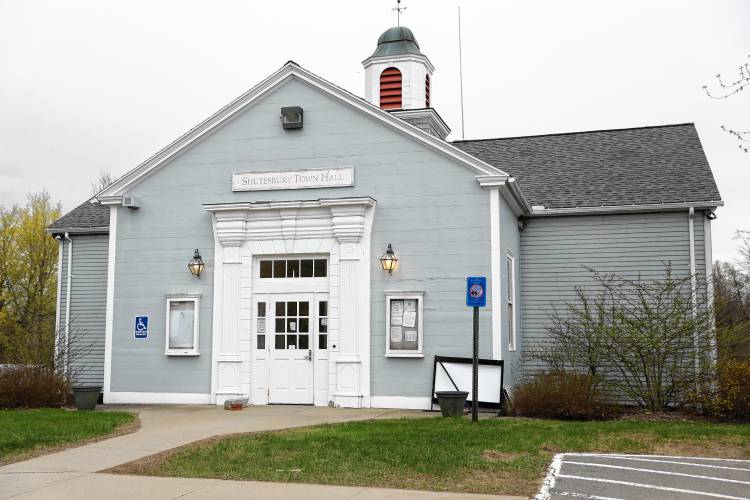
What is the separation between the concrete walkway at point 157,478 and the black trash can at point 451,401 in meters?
0.69

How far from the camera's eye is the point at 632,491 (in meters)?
7.87

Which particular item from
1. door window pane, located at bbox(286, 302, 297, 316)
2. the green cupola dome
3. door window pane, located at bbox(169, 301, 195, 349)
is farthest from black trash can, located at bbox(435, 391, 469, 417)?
the green cupola dome

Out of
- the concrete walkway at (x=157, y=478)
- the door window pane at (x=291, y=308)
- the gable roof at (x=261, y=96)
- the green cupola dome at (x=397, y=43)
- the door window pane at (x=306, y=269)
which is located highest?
the green cupola dome at (x=397, y=43)

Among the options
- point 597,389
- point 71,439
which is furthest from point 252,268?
point 597,389

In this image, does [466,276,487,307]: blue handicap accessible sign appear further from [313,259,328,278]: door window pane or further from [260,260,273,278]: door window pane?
[260,260,273,278]: door window pane

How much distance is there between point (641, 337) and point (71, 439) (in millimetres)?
9647

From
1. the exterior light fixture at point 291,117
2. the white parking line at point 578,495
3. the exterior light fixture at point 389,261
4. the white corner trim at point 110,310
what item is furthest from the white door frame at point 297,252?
the white parking line at point 578,495

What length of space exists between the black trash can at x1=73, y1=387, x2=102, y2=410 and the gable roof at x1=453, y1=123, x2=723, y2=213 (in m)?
9.78

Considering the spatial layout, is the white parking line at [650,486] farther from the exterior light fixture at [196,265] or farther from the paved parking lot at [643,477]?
the exterior light fixture at [196,265]

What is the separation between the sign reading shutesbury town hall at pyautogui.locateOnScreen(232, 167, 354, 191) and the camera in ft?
52.6

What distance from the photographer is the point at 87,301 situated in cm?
1995

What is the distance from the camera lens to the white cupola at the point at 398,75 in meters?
22.7

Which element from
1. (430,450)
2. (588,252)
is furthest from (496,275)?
(430,450)

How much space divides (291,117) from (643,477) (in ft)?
33.7
